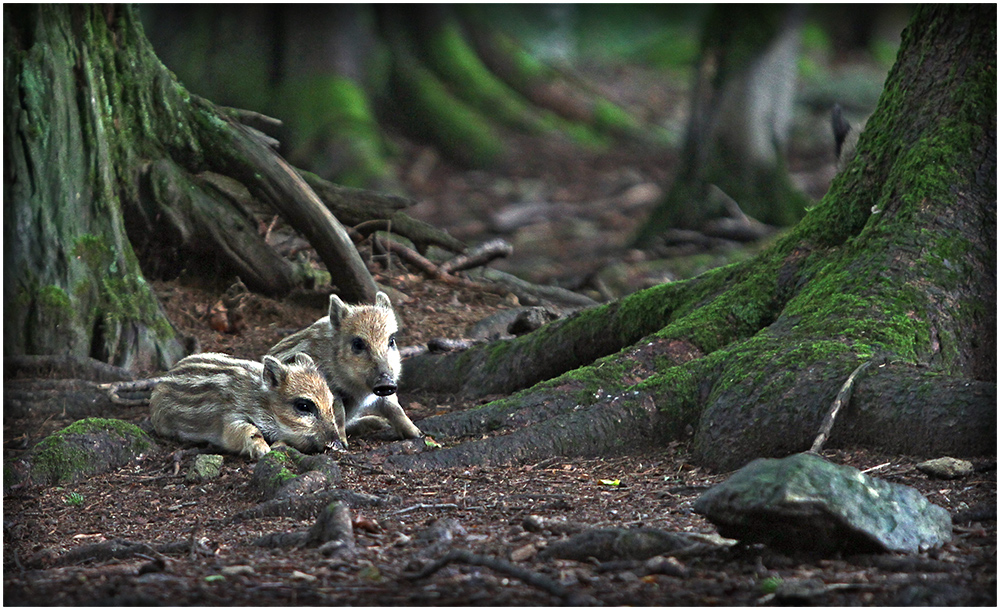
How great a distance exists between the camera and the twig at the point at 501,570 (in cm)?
324

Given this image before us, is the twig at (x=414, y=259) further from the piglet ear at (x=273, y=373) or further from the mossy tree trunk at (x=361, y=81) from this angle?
the piglet ear at (x=273, y=373)

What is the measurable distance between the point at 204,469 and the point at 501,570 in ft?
10.1

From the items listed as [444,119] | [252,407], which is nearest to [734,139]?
[444,119]

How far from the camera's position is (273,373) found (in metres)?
6.60

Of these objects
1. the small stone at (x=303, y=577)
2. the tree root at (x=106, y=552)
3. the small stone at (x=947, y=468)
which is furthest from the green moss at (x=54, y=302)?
the small stone at (x=947, y=468)

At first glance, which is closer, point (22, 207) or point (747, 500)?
point (747, 500)

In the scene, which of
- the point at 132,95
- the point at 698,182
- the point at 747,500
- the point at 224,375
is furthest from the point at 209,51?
the point at 747,500

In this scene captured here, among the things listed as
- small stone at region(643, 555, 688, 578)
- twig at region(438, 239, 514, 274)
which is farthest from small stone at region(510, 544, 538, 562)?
twig at region(438, 239, 514, 274)

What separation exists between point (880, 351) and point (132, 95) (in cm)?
659

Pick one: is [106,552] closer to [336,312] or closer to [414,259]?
[336,312]

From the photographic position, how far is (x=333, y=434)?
20.8 feet

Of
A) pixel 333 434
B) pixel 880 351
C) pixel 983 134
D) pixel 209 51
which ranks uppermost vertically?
pixel 209 51

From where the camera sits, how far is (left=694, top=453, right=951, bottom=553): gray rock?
3.48 m

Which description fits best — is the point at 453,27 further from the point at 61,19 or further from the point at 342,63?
the point at 61,19
